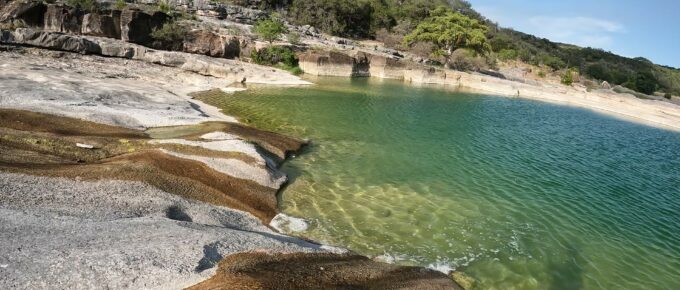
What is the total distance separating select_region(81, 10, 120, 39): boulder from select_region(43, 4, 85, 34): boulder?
2.64 feet

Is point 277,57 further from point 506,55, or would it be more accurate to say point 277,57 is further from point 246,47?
point 506,55

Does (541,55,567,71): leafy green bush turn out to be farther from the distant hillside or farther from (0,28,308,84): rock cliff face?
(0,28,308,84): rock cliff face

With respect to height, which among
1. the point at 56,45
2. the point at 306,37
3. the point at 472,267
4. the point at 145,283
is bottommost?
the point at 472,267

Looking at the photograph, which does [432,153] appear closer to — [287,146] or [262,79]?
[287,146]

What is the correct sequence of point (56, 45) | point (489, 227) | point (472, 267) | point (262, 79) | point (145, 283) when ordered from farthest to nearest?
point (262, 79), point (56, 45), point (489, 227), point (472, 267), point (145, 283)

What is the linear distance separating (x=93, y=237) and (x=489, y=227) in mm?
15140

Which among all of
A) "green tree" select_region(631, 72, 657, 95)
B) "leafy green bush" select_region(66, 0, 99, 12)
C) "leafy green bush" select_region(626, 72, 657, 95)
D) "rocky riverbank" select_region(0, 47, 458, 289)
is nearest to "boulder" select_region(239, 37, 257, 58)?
"leafy green bush" select_region(66, 0, 99, 12)

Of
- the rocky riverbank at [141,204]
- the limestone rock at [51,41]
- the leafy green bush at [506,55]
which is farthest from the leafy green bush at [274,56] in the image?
the leafy green bush at [506,55]

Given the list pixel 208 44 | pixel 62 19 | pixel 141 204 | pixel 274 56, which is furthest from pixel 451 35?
pixel 141 204

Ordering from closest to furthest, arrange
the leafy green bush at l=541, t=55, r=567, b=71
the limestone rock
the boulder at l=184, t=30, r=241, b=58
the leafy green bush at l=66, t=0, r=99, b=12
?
the limestone rock → the leafy green bush at l=66, t=0, r=99, b=12 → the boulder at l=184, t=30, r=241, b=58 → the leafy green bush at l=541, t=55, r=567, b=71

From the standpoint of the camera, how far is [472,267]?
15.0 m

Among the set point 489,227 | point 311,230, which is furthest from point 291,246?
point 489,227

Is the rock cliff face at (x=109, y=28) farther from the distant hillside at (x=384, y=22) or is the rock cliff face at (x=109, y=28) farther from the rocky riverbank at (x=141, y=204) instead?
the distant hillside at (x=384, y=22)

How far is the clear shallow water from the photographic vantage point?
1580 centimetres
